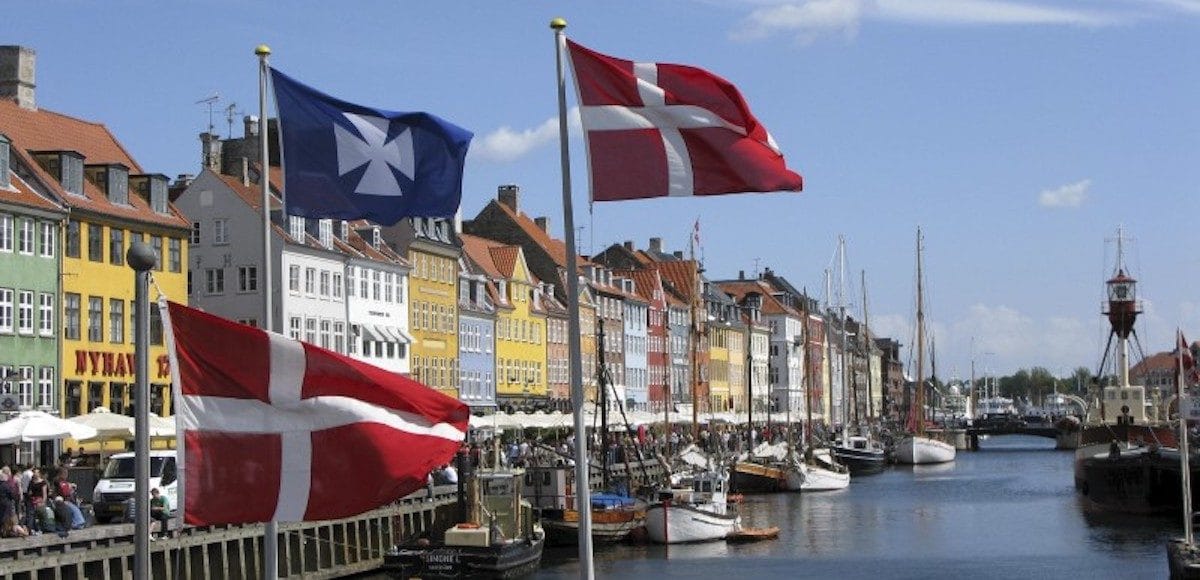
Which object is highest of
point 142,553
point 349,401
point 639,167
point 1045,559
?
point 639,167

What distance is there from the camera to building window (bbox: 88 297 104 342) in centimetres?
6569

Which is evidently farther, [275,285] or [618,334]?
[618,334]

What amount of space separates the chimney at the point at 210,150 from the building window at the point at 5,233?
80.4 ft

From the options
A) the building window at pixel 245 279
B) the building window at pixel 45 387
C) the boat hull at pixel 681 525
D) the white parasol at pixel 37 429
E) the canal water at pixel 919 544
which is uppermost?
the building window at pixel 245 279

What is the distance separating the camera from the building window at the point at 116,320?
6706 cm

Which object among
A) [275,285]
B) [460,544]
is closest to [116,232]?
[275,285]

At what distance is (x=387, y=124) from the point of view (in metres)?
17.9

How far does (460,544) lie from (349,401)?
32166 millimetres

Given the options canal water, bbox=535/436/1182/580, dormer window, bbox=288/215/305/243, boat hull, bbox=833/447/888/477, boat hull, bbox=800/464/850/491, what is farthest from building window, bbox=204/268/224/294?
boat hull, bbox=833/447/888/477

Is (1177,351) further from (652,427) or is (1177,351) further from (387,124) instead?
(652,427)

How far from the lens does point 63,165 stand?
212 ft

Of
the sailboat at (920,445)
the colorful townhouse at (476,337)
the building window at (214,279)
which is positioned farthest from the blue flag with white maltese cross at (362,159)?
the sailboat at (920,445)

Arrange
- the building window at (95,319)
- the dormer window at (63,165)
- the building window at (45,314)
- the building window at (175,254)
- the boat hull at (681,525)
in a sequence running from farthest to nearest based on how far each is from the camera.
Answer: the building window at (175,254), the building window at (95,319), the dormer window at (63,165), the building window at (45,314), the boat hull at (681,525)

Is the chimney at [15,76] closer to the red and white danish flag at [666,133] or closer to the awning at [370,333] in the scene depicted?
the awning at [370,333]
